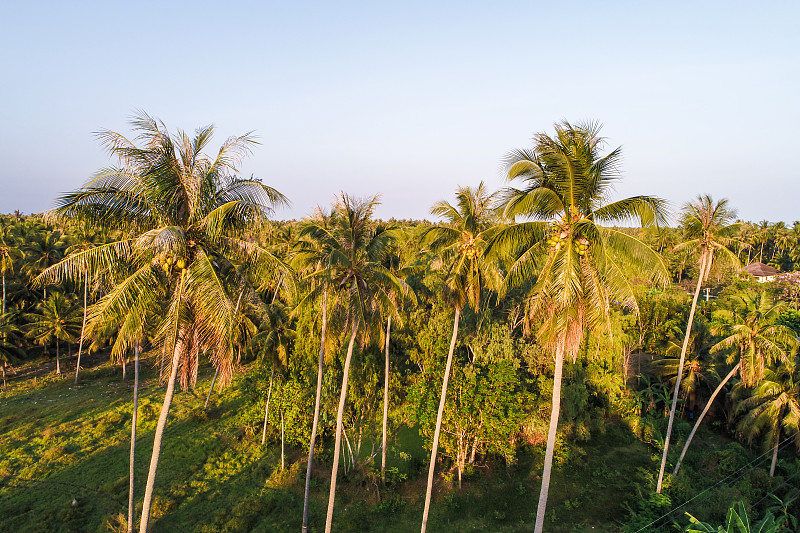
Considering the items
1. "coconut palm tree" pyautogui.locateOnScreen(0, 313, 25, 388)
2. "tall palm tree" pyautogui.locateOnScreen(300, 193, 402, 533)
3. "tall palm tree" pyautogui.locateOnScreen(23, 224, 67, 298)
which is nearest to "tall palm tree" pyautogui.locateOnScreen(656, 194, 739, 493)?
"tall palm tree" pyautogui.locateOnScreen(300, 193, 402, 533)

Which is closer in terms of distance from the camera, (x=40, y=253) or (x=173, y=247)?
(x=173, y=247)

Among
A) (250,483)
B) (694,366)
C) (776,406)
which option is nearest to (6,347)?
(250,483)

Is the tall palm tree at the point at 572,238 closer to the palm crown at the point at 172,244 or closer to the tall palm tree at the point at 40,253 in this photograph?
the palm crown at the point at 172,244

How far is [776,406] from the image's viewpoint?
18.7 m

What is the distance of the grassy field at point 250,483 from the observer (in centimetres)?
1856

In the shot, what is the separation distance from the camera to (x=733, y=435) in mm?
26031

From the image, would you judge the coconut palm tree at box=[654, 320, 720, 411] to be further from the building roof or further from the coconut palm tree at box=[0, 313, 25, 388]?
the coconut palm tree at box=[0, 313, 25, 388]

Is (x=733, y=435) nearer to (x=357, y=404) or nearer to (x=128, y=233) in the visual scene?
(x=357, y=404)

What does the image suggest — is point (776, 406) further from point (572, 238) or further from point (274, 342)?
point (274, 342)

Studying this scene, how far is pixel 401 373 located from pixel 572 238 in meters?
16.5

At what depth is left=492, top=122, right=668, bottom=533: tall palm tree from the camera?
9.70m

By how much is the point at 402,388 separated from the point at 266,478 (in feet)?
28.8

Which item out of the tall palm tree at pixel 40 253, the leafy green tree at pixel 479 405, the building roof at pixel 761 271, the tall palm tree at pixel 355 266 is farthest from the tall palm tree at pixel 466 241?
the building roof at pixel 761 271

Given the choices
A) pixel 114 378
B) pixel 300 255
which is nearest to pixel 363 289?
pixel 300 255
